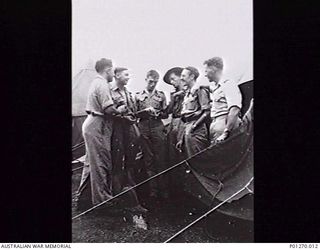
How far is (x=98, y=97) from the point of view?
5.98ft

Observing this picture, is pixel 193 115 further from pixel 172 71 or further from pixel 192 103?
pixel 172 71

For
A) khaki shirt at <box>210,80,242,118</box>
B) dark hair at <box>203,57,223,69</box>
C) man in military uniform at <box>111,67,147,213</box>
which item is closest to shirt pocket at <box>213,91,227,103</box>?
khaki shirt at <box>210,80,242,118</box>

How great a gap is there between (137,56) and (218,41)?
340mm

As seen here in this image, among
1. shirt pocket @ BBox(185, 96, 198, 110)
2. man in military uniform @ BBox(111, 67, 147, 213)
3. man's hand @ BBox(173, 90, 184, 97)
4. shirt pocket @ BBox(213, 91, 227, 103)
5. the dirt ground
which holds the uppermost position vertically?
man's hand @ BBox(173, 90, 184, 97)

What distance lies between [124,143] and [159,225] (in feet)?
1.22

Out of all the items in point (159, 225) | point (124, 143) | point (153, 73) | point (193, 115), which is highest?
point (153, 73)

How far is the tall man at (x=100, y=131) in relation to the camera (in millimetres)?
1823

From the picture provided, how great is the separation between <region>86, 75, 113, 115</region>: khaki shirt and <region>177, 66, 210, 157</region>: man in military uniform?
32cm

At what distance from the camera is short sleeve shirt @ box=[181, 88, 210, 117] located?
6.00 feet

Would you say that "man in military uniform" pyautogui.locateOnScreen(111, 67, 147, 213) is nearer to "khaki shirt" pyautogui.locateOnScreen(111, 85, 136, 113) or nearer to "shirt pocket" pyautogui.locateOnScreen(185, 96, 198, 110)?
"khaki shirt" pyautogui.locateOnScreen(111, 85, 136, 113)
